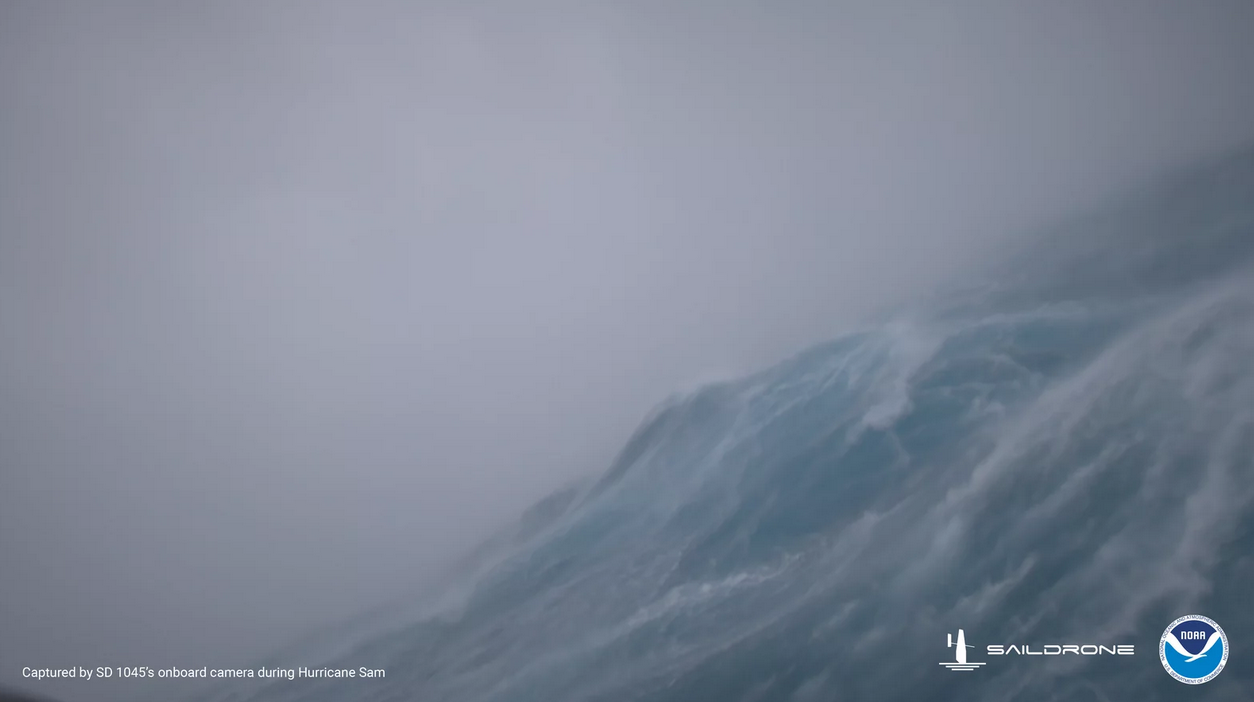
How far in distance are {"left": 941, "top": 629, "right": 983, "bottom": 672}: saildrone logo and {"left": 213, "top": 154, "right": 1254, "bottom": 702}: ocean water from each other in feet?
0.09

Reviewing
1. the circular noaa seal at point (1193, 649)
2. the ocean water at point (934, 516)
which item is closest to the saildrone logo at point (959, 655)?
the ocean water at point (934, 516)

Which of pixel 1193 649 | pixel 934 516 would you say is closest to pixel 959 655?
pixel 934 516

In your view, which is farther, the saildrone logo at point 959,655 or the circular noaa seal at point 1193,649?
the saildrone logo at point 959,655

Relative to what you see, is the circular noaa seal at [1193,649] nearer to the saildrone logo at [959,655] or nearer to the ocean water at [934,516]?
the ocean water at [934,516]

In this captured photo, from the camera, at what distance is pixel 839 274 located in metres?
4.71

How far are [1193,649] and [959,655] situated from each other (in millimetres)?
891

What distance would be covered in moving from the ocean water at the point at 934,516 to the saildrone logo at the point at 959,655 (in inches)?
1.0

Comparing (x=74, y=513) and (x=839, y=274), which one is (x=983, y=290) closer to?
(x=839, y=274)

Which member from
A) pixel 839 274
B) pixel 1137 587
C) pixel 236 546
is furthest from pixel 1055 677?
pixel 236 546

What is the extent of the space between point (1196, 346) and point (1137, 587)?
1.29m

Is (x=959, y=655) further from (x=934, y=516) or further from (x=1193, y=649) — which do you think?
(x=1193, y=649)

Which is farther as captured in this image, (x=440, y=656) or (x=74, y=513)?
(x=74, y=513)

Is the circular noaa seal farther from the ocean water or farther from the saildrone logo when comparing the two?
the saildrone logo

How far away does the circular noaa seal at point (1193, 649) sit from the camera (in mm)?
2744
